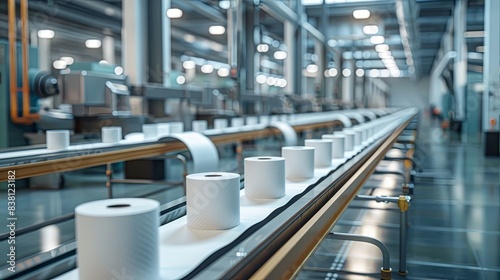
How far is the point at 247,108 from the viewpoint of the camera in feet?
31.8

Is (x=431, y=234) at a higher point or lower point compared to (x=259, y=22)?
lower

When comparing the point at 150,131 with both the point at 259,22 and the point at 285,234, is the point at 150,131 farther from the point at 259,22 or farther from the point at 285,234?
the point at 259,22

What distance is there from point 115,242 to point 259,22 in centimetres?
1224

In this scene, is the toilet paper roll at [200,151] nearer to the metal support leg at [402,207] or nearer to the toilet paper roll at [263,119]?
the metal support leg at [402,207]

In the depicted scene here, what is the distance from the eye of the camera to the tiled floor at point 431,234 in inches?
106

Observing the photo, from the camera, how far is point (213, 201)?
3.55ft

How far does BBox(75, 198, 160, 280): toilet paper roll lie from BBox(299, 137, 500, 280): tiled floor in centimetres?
187

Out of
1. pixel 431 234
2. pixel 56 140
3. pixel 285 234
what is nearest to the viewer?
pixel 285 234

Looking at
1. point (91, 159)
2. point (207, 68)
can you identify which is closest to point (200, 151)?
point (91, 159)

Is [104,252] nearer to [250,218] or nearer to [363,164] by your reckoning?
[250,218]

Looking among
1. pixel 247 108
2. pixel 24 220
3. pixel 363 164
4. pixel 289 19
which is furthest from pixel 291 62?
pixel 363 164

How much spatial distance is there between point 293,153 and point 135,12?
5370 mm

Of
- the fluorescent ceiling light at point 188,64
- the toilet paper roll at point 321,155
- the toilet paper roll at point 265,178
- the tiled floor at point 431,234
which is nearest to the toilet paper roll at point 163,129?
the tiled floor at point 431,234

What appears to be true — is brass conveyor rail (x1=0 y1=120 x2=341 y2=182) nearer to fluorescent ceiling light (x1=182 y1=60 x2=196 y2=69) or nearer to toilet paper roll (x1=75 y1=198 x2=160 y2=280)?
toilet paper roll (x1=75 y1=198 x2=160 y2=280)
